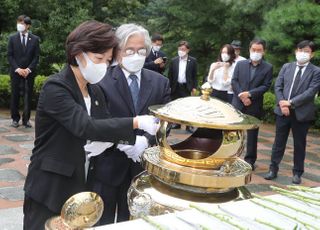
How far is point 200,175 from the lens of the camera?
5.44ft

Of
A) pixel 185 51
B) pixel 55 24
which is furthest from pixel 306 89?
pixel 55 24

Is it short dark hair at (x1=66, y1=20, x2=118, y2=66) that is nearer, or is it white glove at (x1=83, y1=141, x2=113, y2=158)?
short dark hair at (x1=66, y1=20, x2=118, y2=66)

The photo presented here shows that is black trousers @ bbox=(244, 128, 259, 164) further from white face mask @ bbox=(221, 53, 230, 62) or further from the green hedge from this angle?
the green hedge

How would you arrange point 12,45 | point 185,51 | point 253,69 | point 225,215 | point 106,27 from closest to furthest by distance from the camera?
point 225,215 < point 106,27 < point 253,69 < point 12,45 < point 185,51

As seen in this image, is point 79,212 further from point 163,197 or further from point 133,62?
point 133,62

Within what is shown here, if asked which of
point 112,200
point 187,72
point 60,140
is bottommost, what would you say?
point 112,200

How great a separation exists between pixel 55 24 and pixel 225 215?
12.8m

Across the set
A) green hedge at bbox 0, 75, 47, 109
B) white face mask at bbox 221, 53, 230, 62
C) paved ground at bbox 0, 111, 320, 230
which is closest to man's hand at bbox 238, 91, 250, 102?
paved ground at bbox 0, 111, 320, 230

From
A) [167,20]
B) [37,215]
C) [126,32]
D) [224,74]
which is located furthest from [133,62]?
[167,20]

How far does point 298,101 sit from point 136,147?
3.81m

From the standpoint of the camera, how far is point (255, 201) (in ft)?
5.01

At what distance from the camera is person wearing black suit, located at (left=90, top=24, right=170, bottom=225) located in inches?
99.7

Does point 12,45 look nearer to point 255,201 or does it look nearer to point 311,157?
point 311,157

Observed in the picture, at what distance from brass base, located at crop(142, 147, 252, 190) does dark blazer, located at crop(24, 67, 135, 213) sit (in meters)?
0.28
